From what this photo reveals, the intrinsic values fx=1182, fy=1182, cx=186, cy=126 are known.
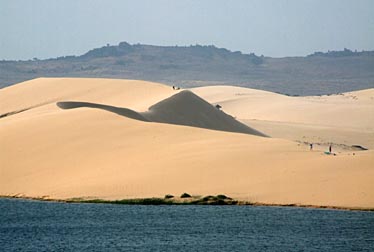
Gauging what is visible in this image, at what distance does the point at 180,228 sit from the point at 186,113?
36.6 meters

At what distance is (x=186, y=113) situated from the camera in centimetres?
7812

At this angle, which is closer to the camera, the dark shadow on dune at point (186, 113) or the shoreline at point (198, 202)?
the shoreline at point (198, 202)

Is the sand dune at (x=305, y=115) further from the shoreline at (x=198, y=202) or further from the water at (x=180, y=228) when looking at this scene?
the water at (x=180, y=228)

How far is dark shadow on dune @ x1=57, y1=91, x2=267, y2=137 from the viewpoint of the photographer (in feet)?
247

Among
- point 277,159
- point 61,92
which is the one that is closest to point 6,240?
point 277,159

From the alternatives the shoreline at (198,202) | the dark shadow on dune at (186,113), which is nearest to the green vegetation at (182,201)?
the shoreline at (198,202)

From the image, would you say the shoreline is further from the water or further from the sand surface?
the water

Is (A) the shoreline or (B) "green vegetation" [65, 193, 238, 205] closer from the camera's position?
(A) the shoreline

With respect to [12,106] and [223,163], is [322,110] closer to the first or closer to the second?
[12,106]

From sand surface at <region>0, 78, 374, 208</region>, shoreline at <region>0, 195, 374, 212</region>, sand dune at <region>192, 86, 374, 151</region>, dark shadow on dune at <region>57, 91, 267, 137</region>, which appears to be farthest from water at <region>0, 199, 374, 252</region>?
sand dune at <region>192, 86, 374, 151</region>

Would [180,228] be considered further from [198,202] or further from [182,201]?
[182,201]

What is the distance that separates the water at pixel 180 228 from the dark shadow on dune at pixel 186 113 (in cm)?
2574

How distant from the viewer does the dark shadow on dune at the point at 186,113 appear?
247ft

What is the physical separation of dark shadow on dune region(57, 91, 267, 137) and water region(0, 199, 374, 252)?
25738 mm
